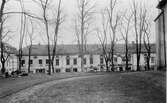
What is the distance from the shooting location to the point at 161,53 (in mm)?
19297

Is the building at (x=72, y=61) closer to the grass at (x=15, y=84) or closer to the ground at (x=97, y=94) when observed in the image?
the grass at (x=15, y=84)

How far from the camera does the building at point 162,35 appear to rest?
58.8 ft

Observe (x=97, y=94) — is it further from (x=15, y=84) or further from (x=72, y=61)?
(x=72, y=61)

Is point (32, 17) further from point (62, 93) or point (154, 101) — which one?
point (154, 101)

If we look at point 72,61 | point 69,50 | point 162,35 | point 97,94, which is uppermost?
point 162,35

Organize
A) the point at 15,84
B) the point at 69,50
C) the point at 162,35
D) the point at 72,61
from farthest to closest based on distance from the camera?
1. the point at 69,50
2. the point at 72,61
3. the point at 162,35
4. the point at 15,84

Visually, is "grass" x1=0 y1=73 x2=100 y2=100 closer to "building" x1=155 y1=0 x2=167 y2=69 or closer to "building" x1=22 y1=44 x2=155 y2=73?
"building" x1=155 y1=0 x2=167 y2=69

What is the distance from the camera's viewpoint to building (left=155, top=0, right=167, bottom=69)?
17922 mm

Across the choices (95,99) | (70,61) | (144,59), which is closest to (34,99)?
(95,99)

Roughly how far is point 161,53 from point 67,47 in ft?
119

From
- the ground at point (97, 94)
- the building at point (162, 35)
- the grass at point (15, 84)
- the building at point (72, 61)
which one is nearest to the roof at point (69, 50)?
the building at point (72, 61)

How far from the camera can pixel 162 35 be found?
62.7 ft

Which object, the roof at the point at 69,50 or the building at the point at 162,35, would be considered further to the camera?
the roof at the point at 69,50

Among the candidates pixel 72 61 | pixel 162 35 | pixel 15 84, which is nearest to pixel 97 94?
pixel 15 84
